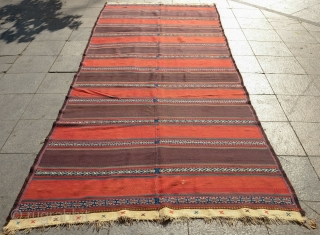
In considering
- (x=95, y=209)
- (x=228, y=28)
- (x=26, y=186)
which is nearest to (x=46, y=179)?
(x=26, y=186)

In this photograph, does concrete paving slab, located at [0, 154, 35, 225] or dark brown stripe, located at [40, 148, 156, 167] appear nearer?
concrete paving slab, located at [0, 154, 35, 225]

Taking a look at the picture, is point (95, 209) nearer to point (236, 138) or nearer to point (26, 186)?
point (26, 186)

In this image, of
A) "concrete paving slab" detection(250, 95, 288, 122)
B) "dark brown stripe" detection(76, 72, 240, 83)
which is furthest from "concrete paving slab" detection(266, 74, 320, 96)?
"dark brown stripe" detection(76, 72, 240, 83)

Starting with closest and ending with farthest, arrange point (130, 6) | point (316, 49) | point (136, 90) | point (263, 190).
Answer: point (263, 190) < point (136, 90) < point (316, 49) < point (130, 6)

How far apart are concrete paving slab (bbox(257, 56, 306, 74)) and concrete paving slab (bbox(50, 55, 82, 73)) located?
11.4ft

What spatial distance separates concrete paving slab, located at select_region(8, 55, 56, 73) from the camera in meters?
4.87

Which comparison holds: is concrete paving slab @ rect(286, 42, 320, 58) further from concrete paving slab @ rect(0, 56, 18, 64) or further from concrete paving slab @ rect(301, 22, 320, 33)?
concrete paving slab @ rect(0, 56, 18, 64)

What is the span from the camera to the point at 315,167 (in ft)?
10.8

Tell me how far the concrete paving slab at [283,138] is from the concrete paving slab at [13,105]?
3638 millimetres

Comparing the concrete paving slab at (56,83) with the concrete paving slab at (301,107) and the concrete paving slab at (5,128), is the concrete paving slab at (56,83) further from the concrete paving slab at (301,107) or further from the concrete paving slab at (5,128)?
the concrete paving slab at (301,107)

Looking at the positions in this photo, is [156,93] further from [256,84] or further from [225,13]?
[225,13]

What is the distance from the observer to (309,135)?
3.67 m

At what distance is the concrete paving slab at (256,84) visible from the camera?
4.36m

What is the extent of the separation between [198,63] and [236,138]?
1.90 m
